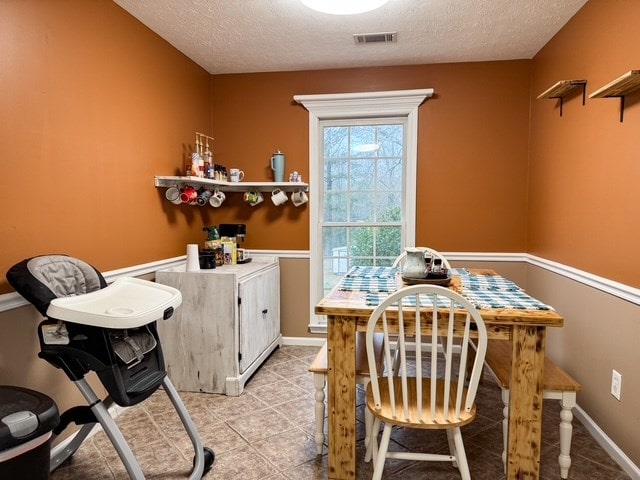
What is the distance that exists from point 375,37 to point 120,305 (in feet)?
8.12

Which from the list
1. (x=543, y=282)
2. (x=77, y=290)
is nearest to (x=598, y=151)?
(x=543, y=282)

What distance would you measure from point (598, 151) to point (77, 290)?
9.13ft

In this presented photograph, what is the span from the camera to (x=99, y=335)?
1690 mm

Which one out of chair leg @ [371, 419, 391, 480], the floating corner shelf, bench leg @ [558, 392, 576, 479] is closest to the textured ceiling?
the floating corner shelf

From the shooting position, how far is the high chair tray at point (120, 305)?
5.34 feet

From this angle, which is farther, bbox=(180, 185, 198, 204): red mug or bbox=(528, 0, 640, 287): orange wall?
bbox=(180, 185, 198, 204): red mug

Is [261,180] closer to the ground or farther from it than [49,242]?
farther from it

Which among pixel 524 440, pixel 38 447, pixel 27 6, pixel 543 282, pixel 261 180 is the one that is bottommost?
pixel 524 440

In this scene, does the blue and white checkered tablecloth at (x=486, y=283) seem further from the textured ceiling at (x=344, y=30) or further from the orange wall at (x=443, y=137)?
the textured ceiling at (x=344, y=30)

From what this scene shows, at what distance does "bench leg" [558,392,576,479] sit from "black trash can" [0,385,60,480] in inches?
79.9

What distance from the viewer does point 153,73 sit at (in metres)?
2.95

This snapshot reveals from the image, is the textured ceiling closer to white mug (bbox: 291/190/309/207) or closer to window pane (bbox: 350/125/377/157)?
window pane (bbox: 350/125/377/157)

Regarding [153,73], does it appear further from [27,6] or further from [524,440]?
[524,440]

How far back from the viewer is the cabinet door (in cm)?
296
